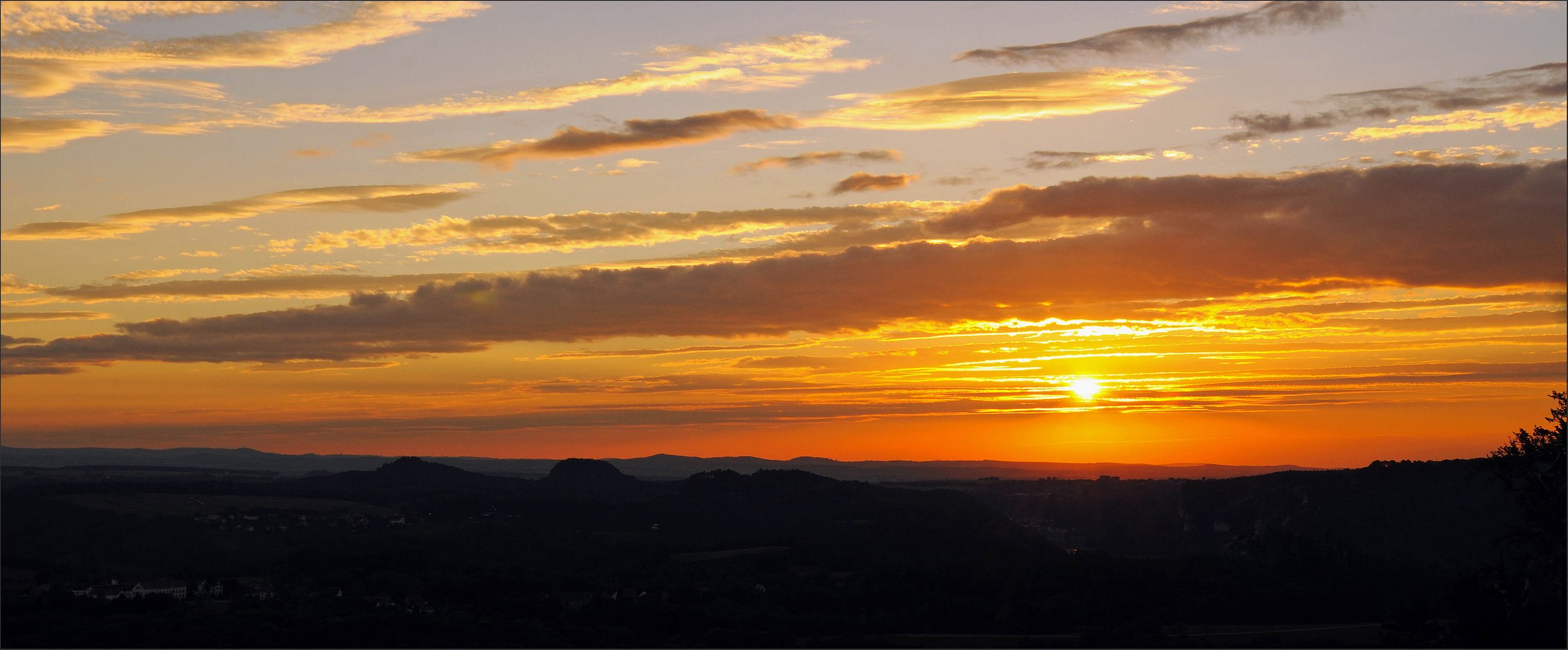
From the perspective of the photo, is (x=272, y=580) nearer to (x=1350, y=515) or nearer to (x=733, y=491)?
(x=733, y=491)

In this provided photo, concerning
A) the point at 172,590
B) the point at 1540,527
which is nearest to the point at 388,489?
the point at 172,590

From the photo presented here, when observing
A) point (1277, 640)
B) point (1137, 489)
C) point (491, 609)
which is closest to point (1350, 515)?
point (1137, 489)

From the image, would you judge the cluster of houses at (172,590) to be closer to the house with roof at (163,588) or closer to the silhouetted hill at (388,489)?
the house with roof at (163,588)

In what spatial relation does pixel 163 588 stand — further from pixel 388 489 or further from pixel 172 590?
pixel 388 489

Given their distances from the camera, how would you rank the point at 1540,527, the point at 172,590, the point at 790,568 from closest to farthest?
1. the point at 1540,527
2. the point at 172,590
3. the point at 790,568

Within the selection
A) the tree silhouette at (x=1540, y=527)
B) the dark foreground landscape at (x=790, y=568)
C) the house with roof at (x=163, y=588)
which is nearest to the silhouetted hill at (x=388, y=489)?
the dark foreground landscape at (x=790, y=568)

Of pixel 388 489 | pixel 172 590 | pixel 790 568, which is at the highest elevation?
pixel 388 489

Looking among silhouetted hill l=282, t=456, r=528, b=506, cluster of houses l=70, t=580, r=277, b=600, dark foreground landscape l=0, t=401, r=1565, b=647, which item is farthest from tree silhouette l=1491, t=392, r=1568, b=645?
silhouetted hill l=282, t=456, r=528, b=506

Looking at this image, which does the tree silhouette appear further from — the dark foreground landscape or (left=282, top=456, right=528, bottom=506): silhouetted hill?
(left=282, top=456, right=528, bottom=506): silhouetted hill
